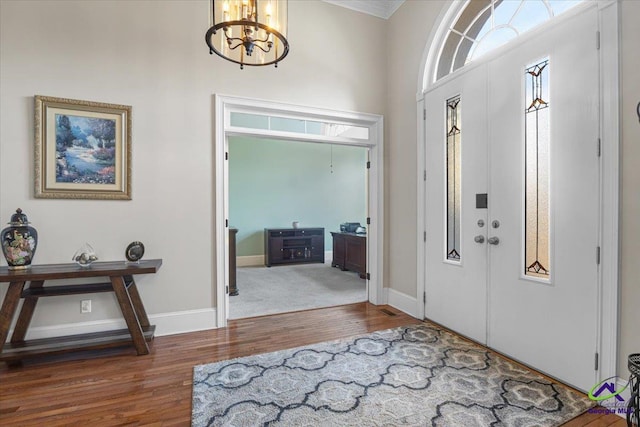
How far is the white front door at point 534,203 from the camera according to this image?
6.77 ft

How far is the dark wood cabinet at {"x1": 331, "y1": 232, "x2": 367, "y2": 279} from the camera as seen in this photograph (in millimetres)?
5734

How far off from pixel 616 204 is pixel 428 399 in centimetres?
165

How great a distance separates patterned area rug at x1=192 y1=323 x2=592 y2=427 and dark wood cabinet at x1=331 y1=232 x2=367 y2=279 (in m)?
2.97

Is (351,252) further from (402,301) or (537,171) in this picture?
(537,171)

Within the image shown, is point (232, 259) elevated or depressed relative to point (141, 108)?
depressed

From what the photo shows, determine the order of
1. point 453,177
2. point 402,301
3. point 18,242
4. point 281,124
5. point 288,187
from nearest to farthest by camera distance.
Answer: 1. point 18,242
2. point 453,177
3. point 281,124
4. point 402,301
5. point 288,187

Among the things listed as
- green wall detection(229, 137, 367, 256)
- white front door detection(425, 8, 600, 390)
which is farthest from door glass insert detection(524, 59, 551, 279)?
green wall detection(229, 137, 367, 256)


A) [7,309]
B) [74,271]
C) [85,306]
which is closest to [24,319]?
[7,309]

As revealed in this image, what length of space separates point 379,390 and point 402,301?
70.5 inches

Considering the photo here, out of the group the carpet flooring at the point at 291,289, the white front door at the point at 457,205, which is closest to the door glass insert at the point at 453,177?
the white front door at the point at 457,205

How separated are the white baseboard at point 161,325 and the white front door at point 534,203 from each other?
96.0 inches

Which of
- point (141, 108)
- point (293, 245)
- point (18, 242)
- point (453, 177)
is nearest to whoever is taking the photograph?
point (18, 242)

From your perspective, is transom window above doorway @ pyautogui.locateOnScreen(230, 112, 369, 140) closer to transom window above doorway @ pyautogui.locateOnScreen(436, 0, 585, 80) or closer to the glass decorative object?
transom window above doorway @ pyautogui.locateOnScreen(436, 0, 585, 80)

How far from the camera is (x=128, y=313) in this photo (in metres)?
2.62
